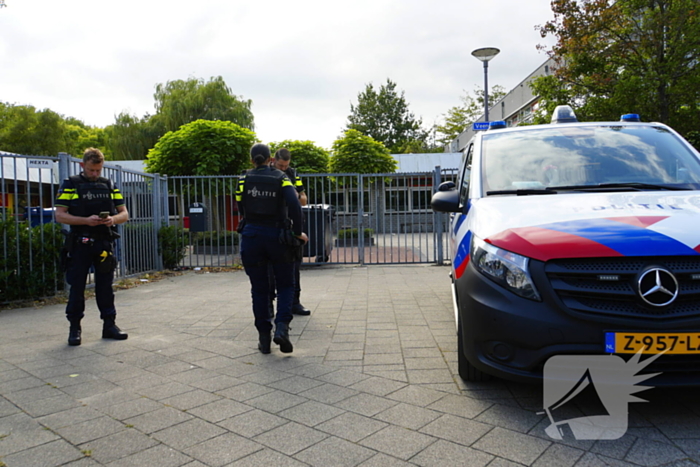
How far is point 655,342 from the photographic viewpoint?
271 centimetres

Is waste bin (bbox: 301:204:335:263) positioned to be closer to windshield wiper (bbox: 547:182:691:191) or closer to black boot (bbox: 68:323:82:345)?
black boot (bbox: 68:323:82:345)

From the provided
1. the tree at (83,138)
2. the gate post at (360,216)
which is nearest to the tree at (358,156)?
the gate post at (360,216)

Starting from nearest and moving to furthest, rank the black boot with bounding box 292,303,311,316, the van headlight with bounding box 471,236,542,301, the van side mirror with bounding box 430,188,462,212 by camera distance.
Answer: the van headlight with bounding box 471,236,542,301 < the van side mirror with bounding box 430,188,462,212 < the black boot with bounding box 292,303,311,316

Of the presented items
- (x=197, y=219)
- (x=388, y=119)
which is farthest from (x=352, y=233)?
(x=388, y=119)

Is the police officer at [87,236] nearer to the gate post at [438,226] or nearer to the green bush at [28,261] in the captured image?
the green bush at [28,261]

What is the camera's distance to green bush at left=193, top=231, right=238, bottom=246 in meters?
12.3

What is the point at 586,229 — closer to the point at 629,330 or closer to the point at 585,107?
the point at 629,330

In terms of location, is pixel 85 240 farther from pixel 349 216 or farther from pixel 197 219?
pixel 349 216

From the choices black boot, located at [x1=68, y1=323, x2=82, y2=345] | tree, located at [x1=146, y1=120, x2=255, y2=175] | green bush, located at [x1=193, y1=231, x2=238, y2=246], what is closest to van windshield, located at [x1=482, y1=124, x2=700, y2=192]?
black boot, located at [x1=68, y1=323, x2=82, y2=345]

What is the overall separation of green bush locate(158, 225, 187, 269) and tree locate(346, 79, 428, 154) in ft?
195

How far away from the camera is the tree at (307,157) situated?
22812 millimetres

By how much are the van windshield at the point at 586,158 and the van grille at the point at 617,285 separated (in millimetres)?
1155

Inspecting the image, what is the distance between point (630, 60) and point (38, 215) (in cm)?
1184

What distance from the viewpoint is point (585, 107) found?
12203 millimetres
